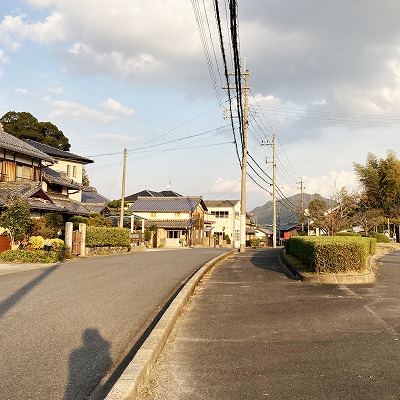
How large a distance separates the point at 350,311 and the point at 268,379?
3.40 metres

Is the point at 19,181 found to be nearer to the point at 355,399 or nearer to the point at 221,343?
the point at 221,343

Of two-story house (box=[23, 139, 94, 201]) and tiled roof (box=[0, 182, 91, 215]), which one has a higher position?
two-story house (box=[23, 139, 94, 201])

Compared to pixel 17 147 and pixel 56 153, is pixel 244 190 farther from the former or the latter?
pixel 56 153

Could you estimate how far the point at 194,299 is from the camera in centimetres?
865

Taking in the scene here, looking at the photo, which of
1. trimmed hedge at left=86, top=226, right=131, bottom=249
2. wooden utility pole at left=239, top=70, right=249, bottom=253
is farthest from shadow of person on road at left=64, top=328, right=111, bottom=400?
wooden utility pole at left=239, top=70, right=249, bottom=253

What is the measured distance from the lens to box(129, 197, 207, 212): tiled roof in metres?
52.3

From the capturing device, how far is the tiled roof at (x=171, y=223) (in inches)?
1925

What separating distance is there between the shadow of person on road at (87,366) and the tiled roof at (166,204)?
46046 millimetres

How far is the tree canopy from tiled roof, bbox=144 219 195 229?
14.3m

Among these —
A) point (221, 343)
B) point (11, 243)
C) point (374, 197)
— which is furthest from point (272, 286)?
point (374, 197)

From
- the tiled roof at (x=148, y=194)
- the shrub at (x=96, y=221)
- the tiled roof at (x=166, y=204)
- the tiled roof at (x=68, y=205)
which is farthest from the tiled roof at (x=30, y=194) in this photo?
the tiled roof at (x=148, y=194)

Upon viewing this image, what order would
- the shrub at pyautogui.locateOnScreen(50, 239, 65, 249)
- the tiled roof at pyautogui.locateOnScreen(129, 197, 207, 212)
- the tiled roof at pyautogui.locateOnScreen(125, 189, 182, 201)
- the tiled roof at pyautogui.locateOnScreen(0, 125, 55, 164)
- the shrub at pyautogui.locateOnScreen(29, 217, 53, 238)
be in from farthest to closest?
the tiled roof at pyautogui.locateOnScreen(125, 189, 182, 201) < the tiled roof at pyautogui.locateOnScreen(129, 197, 207, 212) < the tiled roof at pyautogui.locateOnScreen(0, 125, 55, 164) < the shrub at pyautogui.locateOnScreen(29, 217, 53, 238) < the shrub at pyautogui.locateOnScreen(50, 239, 65, 249)

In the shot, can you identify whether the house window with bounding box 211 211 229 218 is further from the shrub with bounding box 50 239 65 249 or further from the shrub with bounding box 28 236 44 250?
the shrub with bounding box 28 236 44 250

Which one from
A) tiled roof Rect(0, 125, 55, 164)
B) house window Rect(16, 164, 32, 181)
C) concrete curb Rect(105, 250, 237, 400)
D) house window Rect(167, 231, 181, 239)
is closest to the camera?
concrete curb Rect(105, 250, 237, 400)
